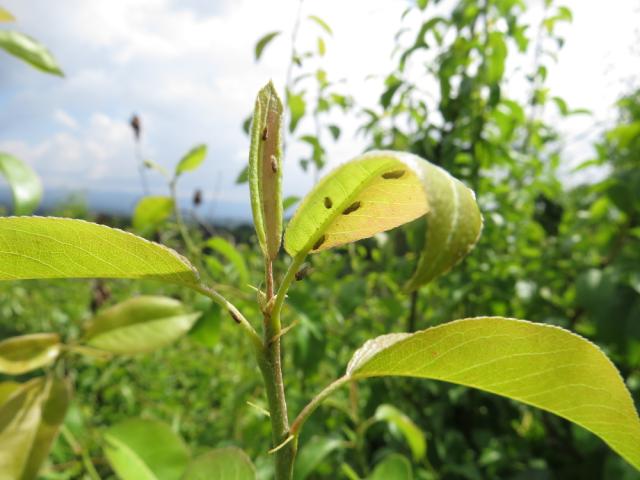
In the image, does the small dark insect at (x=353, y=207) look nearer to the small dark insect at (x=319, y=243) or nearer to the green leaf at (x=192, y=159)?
the small dark insect at (x=319, y=243)

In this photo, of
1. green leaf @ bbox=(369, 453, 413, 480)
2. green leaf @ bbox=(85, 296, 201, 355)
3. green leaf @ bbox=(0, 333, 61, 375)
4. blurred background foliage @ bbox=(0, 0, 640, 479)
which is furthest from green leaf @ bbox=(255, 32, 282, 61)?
green leaf @ bbox=(369, 453, 413, 480)

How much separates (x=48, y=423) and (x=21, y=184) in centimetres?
42

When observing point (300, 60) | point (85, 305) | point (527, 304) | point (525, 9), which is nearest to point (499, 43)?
point (525, 9)

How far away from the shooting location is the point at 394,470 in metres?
0.72

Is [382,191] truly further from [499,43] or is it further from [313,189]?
[499,43]

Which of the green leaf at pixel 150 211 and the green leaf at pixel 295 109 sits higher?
the green leaf at pixel 295 109

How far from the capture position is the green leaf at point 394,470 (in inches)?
27.5

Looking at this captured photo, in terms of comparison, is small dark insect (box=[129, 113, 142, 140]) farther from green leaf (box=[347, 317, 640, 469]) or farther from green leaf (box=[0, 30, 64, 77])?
green leaf (box=[347, 317, 640, 469])

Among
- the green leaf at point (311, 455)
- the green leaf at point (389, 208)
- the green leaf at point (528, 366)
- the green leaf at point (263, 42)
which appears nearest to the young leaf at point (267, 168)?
the green leaf at point (389, 208)

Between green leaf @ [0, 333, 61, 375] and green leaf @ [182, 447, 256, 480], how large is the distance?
45cm

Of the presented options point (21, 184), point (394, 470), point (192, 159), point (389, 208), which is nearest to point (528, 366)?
point (389, 208)

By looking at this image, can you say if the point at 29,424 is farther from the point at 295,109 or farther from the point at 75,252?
the point at 295,109

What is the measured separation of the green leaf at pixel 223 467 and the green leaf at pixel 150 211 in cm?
80

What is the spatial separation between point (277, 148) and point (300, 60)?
138cm
